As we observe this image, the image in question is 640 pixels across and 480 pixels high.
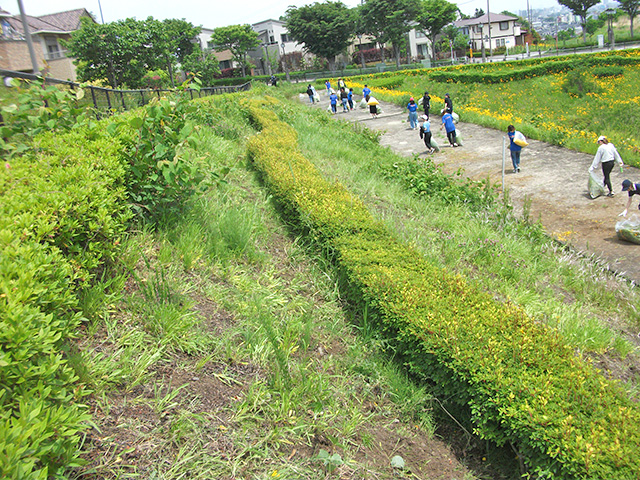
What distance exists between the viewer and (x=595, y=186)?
8.95 m

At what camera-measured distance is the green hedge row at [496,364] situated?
2.54 metres

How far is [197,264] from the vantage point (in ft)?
13.3

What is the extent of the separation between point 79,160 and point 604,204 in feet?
29.2

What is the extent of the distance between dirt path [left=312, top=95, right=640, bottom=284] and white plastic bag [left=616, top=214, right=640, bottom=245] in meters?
0.10

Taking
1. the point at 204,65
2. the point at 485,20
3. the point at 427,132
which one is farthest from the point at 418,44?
the point at 427,132

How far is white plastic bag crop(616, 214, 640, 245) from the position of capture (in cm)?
696

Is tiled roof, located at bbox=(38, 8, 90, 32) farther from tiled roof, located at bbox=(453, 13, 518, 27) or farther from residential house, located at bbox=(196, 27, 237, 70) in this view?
tiled roof, located at bbox=(453, 13, 518, 27)

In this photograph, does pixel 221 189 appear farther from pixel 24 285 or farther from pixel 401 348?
pixel 24 285

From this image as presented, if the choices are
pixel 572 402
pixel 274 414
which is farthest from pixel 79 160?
pixel 572 402

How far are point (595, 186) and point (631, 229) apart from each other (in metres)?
2.23

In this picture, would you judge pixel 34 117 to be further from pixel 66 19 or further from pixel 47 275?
pixel 66 19

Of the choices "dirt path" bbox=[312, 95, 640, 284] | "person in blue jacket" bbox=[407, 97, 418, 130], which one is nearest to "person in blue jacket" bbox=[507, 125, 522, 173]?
"dirt path" bbox=[312, 95, 640, 284]

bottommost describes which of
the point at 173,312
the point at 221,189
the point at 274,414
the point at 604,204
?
the point at 604,204

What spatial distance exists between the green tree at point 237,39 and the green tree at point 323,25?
6.40 m
